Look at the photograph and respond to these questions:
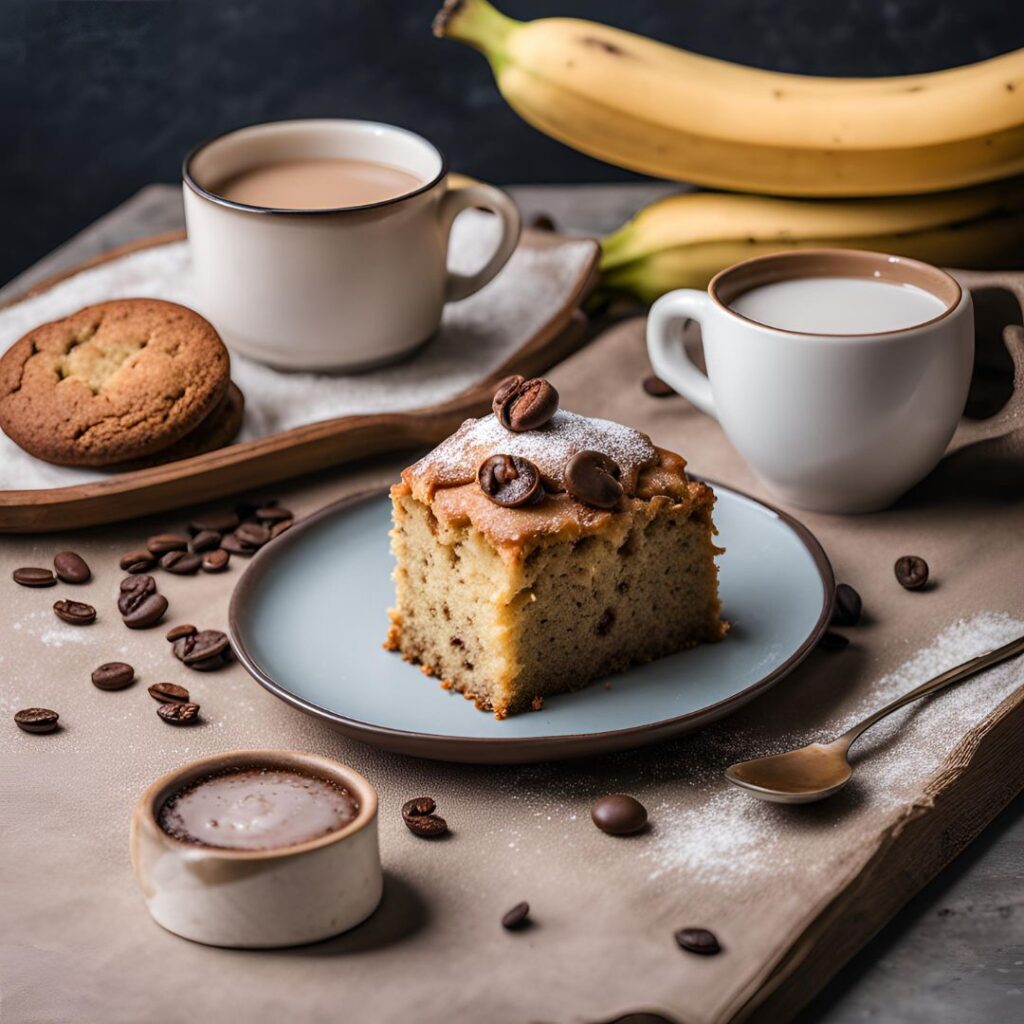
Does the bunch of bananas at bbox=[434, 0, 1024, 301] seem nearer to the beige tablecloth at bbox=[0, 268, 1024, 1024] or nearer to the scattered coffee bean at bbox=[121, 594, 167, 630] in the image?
the beige tablecloth at bbox=[0, 268, 1024, 1024]

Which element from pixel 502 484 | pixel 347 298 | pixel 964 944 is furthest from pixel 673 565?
pixel 347 298

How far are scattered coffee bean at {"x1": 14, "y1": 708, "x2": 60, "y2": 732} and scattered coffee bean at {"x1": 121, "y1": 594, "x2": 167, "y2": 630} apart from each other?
0.86ft

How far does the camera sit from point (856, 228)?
2.86 metres

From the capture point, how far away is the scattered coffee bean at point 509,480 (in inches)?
75.5

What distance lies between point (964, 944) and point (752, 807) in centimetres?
29

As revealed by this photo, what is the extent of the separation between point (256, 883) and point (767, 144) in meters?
1.91

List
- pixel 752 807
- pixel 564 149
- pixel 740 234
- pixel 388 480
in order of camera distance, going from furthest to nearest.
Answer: pixel 564 149 → pixel 740 234 → pixel 388 480 → pixel 752 807

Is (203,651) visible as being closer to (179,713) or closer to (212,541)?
(179,713)

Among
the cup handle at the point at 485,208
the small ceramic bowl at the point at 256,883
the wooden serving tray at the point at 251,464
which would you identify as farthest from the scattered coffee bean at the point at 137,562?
the cup handle at the point at 485,208

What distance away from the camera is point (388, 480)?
105 inches

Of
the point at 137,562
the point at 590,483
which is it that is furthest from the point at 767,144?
the point at 137,562

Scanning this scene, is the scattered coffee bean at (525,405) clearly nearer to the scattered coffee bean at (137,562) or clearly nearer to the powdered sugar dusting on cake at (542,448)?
the powdered sugar dusting on cake at (542,448)

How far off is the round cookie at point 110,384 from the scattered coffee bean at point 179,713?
0.63 m

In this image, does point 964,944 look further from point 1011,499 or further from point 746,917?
point 1011,499
